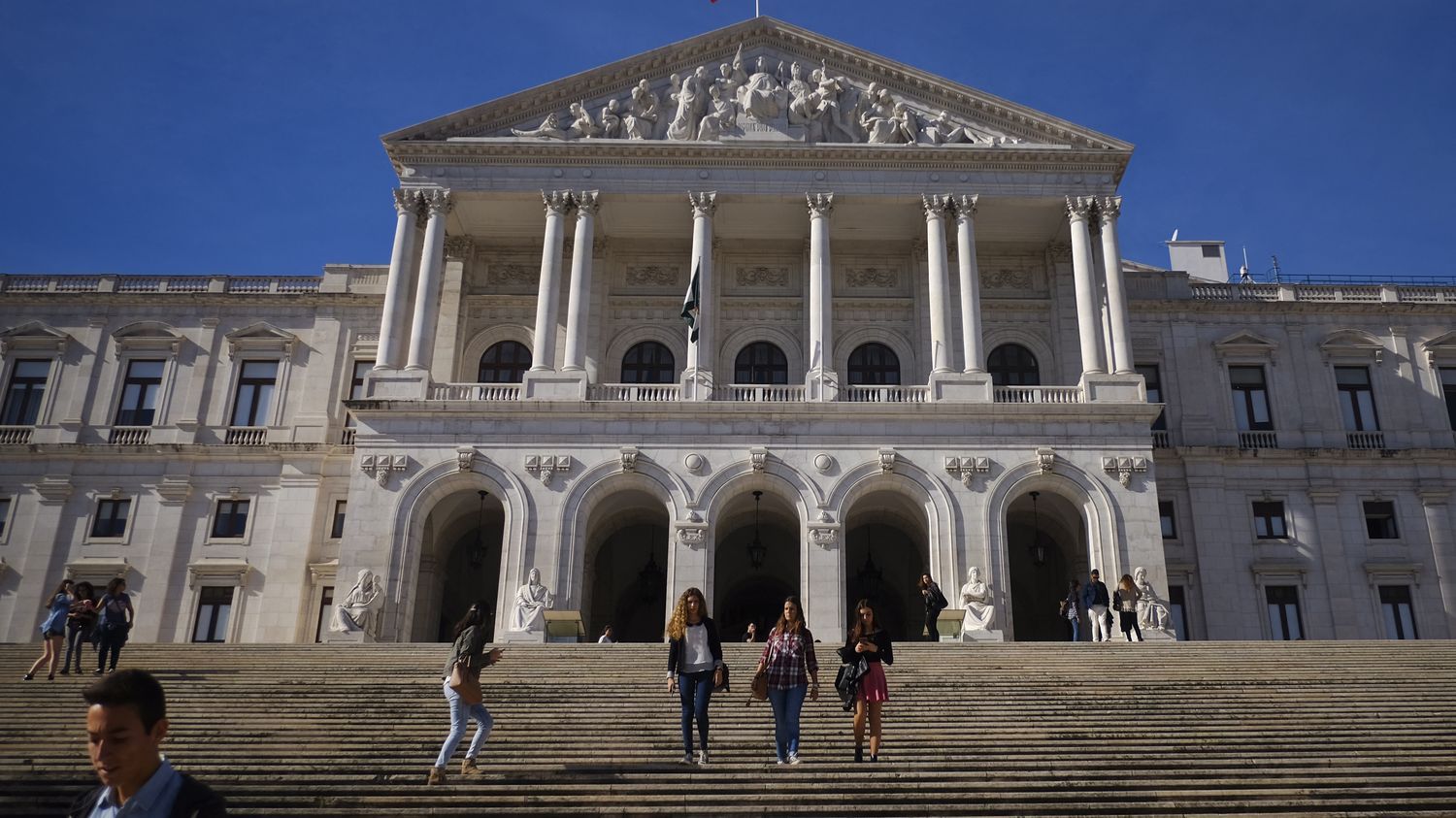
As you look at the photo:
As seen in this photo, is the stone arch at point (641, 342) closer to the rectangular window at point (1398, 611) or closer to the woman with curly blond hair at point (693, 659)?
the rectangular window at point (1398, 611)

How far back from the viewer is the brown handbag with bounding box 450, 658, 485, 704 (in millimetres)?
13258

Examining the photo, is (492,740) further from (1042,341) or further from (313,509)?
(1042,341)

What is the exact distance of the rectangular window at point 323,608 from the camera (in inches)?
1502

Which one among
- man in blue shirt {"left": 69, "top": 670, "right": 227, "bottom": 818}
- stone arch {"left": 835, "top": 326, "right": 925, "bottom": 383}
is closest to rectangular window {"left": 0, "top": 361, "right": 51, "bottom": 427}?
stone arch {"left": 835, "top": 326, "right": 925, "bottom": 383}

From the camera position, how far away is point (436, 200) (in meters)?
37.4

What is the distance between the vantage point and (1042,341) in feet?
133

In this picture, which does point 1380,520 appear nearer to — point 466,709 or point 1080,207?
point 1080,207

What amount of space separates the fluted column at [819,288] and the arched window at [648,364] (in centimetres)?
547

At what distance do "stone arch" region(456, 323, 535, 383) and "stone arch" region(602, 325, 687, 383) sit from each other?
280cm

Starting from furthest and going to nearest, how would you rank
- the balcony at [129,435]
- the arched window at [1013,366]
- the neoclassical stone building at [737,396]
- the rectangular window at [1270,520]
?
the balcony at [129,435] → the arched window at [1013,366] → the rectangular window at [1270,520] → the neoclassical stone building at [737,396]

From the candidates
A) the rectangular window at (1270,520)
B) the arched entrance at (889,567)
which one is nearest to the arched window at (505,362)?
the arched entrance at (889,567)

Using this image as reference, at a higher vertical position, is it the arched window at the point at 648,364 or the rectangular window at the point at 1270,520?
the arched window at the point at 648,364

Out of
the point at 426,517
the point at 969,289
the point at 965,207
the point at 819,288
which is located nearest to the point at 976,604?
the point at 969,289

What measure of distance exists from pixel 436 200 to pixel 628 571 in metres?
13.1
